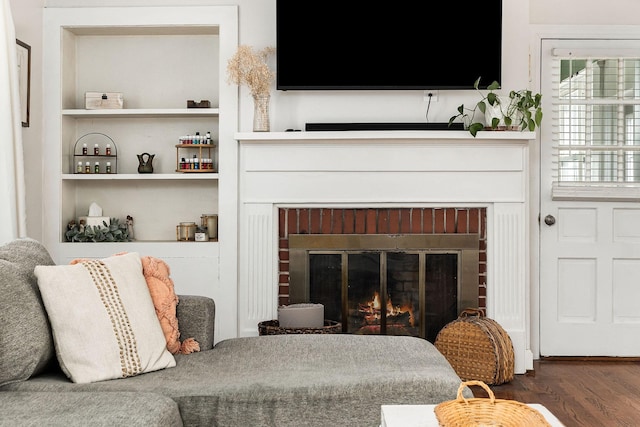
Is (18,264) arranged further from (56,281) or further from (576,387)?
(576,387)

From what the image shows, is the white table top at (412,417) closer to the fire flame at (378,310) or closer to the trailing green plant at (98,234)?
the fire flame at (378,310)

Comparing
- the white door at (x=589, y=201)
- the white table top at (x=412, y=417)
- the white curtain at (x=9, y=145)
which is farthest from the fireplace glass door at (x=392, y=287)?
the white table top at (x=412, y=417)

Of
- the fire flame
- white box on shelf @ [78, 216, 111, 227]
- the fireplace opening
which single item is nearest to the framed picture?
white box on shelf @ [78, 216, 111, 227]

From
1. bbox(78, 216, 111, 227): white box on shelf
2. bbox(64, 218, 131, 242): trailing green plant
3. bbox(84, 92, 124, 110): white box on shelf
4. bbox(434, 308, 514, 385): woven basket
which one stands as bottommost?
bbox(434, 308, 514, 385): woven basket

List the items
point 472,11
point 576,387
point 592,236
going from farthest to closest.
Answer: point 592,236 → point 472,11 → point 576,387

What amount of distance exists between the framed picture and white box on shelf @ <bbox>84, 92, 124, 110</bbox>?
1.30 feet

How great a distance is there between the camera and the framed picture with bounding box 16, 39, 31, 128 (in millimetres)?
3964

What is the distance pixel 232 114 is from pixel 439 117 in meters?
1.26

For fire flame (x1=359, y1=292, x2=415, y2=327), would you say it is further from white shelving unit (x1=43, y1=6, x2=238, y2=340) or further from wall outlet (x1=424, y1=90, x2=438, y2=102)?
wall outlet (x1=424, y1=90, x2=438, y2=102)

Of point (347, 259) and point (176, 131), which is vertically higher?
point (176, 131)

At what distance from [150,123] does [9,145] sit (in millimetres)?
1286

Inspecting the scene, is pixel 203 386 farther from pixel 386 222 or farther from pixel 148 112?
pixel 148 112

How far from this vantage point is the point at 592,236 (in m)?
4.57

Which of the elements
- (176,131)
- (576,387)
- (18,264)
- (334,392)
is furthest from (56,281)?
(576,387)
